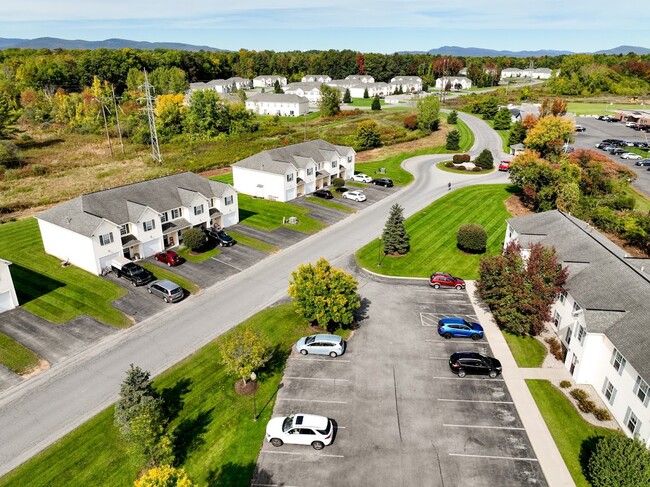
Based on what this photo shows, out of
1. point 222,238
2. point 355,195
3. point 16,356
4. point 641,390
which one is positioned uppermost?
point 641,390

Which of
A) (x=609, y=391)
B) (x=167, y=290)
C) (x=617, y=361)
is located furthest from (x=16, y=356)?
A: (x=617, y=361)

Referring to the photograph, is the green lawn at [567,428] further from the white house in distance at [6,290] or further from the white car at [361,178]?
the white car at [361,178]

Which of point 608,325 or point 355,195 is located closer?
point 608,325

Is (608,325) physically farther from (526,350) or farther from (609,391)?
(526,350)

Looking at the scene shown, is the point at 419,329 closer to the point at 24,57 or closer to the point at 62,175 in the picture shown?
the point at 62,175

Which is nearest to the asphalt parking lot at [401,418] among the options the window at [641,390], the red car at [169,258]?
the window at [641,390]
